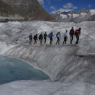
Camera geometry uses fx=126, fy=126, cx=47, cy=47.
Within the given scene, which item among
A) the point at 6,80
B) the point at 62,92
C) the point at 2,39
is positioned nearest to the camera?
the point at 62,92

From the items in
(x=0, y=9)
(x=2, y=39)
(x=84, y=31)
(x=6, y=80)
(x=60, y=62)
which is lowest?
(x=6, y=80)

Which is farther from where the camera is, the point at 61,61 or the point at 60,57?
the point at 60,57

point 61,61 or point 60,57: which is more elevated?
point 60,57

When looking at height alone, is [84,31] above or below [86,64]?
above

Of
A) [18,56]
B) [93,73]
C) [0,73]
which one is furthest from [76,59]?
[18,56]

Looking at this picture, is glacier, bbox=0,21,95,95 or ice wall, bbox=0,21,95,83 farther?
ice wall, bbox=0,21,95,83

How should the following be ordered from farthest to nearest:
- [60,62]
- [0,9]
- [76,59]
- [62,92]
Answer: [0,9], [60,62], [76,59], [62,92]

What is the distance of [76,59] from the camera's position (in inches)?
460

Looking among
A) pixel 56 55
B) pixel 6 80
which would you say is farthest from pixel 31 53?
pixel 6 80

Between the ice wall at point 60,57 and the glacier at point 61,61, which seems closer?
the glacier at point 61,61

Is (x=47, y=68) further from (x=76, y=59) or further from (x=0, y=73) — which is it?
(x=0, y=73)

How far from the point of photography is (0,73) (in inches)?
467

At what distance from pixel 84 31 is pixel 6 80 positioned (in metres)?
21.4

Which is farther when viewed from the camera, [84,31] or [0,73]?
[84,31]
